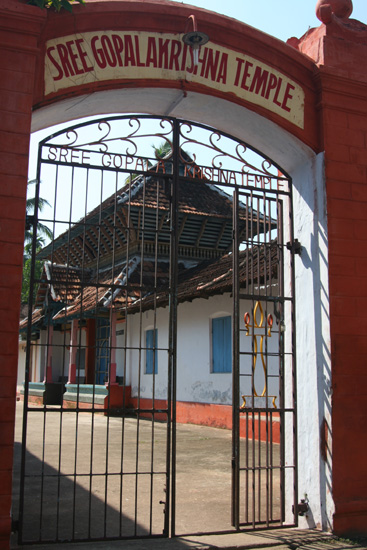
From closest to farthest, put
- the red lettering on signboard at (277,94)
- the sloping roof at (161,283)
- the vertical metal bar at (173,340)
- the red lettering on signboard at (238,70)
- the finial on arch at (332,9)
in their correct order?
the vertical metal bar at (173,340) < the red lettering on signboard at (238,70) < the red lettering on signboard at (277,94) < the finial on arch at (332,9) < the sloping roof at (161,283)

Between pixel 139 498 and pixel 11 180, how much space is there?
12.9 feet

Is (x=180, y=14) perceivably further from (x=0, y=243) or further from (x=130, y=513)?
(x=130, y=513)

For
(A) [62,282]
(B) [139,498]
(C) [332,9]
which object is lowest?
(B) [139,498]

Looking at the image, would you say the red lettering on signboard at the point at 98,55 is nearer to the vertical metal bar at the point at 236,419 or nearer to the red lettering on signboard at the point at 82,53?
the red lettering on signboard at the point at 82,53

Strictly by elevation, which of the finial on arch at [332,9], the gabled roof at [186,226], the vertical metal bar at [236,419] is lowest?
the vertical metal bar at [236,419]

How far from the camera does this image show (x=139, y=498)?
6.41m

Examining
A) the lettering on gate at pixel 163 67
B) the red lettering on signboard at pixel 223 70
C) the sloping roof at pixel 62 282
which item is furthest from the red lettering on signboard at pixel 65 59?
the sloping roof at pixel 62 282

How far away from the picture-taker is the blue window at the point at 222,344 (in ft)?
44.8

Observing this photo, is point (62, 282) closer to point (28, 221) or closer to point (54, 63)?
point (28, 221)

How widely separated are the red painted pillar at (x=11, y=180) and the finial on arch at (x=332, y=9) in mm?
2714

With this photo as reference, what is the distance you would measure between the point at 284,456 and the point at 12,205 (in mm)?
3371

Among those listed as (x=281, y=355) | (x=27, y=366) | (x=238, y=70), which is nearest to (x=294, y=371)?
(x=281, y=355)

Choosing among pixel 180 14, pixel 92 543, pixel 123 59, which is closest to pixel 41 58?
pixel 123 59

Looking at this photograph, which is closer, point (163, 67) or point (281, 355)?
point (163, 67)
